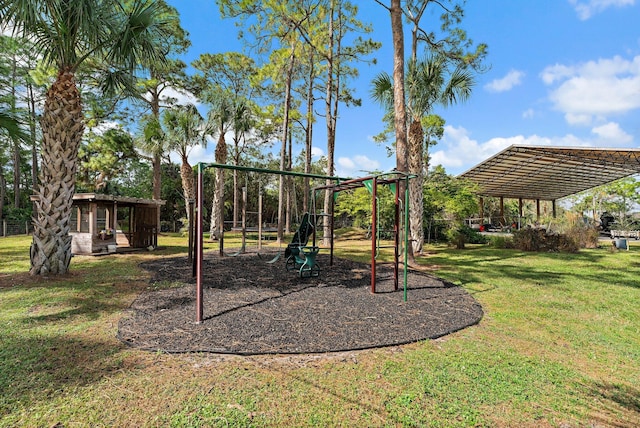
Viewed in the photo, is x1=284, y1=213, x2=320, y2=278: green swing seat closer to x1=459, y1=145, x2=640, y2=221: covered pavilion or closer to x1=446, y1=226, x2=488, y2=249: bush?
x1=446, y1=226, x2=488, y2=249: bush

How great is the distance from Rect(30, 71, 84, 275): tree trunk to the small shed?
356cm

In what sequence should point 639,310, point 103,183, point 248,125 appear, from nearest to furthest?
point 639,310 < point 248,125 < point 103,183

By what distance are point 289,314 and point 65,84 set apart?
6.42 meters

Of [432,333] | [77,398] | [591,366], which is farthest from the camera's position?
[432,333]

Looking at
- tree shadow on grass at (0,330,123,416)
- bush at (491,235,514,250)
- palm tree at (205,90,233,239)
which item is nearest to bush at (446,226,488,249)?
bush at (491,235,514,250)

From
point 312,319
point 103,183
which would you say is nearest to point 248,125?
point 103,183

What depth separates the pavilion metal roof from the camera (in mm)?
15438

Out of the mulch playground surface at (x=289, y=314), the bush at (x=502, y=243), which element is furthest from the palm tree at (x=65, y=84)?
the bush at (x=502, y=243)

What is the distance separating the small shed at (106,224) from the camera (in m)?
10.3

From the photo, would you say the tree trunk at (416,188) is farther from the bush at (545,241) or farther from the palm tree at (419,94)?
the bush at (545,241)

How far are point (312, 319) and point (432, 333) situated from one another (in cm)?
149

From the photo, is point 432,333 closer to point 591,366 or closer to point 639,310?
point 591,366

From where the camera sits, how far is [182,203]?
25.3 meters

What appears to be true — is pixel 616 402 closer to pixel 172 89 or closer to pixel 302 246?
pixel 302 246
